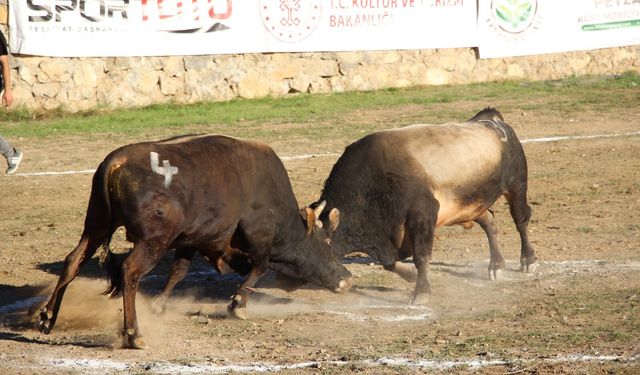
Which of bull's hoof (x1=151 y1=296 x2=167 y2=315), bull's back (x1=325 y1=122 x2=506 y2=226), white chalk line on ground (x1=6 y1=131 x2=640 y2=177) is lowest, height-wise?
white chalk line on ground (x1=6 y1=131 x2=640 y2=177)

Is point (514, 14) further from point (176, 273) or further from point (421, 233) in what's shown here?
point (176, 273)

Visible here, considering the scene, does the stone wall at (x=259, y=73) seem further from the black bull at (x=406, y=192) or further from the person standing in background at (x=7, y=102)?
the black bull at (x=406, y=192)

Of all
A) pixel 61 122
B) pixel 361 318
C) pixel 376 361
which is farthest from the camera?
pixel 61 122

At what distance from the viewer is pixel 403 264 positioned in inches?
407

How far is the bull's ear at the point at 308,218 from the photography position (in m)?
9.41

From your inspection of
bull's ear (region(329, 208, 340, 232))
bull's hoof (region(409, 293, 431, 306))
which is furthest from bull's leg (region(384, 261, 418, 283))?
bull's ear (region(329, 208, 340, 232))

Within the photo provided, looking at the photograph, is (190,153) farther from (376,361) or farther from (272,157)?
(376,361)

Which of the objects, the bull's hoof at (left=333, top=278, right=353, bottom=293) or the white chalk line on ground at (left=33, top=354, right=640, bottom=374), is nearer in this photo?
the white chalk line on ground at (left=33, top=354, right=640, bottom=374)

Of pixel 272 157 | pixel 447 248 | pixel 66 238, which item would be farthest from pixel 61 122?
pixel 272 157

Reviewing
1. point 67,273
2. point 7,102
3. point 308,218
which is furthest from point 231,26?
point 67,273

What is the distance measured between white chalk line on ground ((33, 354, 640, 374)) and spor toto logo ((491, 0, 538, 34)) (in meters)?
16.8

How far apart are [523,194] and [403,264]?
137 cm

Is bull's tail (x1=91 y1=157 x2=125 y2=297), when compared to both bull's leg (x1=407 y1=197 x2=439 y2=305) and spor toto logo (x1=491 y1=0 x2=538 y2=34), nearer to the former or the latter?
bull's leg (x1=407 y1=197 x2=439 y2=305)

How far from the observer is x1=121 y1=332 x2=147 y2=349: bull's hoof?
798cm
